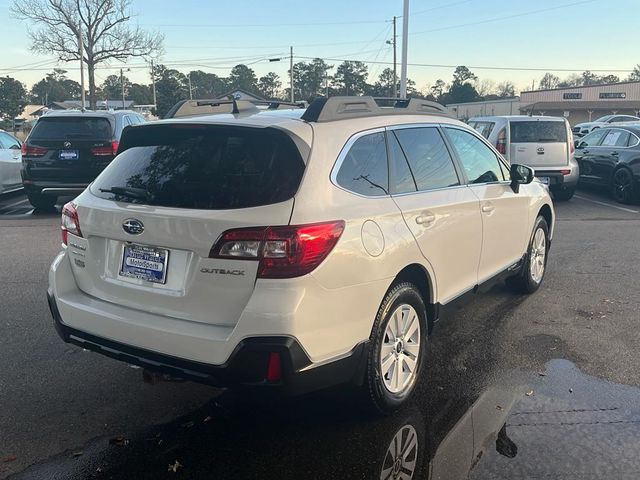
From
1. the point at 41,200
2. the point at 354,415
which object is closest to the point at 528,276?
the point at 354,415

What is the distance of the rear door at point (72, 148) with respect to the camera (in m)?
9.84

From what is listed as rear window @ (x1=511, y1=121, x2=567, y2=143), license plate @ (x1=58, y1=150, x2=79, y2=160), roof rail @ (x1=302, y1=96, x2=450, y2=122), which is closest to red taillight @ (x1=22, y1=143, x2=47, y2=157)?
license plate @ (x1=58, y1=150, x2=79, y2=160)

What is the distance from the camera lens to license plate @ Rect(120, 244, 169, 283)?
2914 mm

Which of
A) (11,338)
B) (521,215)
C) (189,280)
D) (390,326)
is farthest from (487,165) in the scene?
(11,338)

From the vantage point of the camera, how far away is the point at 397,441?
312 centimetres

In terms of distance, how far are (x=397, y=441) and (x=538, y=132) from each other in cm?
975

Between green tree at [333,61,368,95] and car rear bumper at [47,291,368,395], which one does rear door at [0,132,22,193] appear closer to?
car rear bumper at [47,291,368,395]

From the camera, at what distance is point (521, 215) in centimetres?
511

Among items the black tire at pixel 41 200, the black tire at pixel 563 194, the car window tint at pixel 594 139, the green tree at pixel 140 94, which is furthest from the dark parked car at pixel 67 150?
the green tree at pixel 140 94

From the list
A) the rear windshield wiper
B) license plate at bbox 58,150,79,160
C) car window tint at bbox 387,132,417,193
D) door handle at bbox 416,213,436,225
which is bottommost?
door handle at bbox 416,213,436,225

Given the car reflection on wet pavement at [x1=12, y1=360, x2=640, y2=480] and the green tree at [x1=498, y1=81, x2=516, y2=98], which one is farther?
the green tree at [x1=498, y1=81, x2=516, y2=98]

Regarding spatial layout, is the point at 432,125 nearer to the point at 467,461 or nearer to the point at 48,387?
the point at 467,461

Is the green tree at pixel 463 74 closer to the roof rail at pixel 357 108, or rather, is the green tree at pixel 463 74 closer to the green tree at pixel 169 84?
the green tree at pixel 169 84

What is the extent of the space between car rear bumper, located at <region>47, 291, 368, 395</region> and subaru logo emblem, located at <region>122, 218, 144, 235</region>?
1.93 ft
